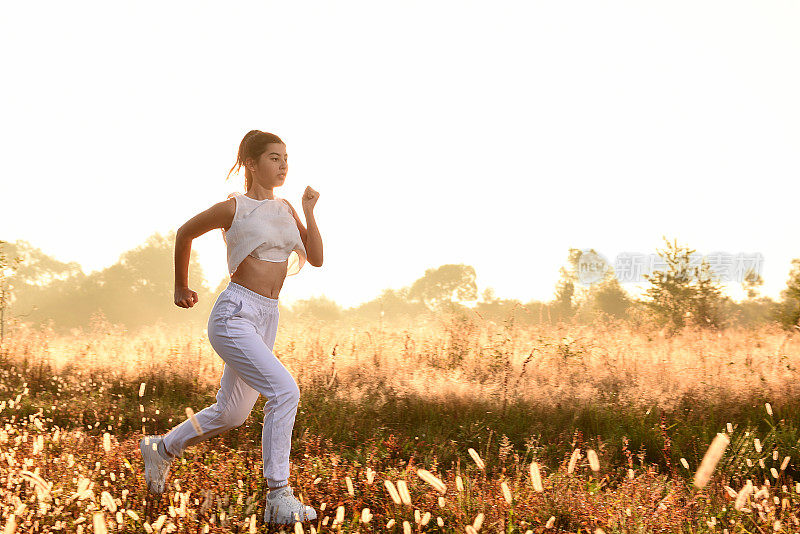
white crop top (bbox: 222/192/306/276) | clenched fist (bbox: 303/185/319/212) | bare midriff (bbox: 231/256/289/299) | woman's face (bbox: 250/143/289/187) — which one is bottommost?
bare midriff (bbox: 231/256/289/299)

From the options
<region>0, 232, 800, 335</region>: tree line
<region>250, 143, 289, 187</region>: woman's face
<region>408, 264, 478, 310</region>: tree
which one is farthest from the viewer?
<region>408, 264, 478, 310</region>: tree

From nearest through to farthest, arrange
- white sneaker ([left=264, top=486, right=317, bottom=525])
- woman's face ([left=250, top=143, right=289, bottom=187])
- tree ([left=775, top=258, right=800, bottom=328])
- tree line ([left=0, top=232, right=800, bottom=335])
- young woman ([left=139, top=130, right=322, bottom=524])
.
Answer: white sneaker ([left=264, top=486, right=317, bottom=525]), young woman ([left=139, top=130, right=322, bottom=524]), woman's face ([left=250, top=143, right=289, bottom=187]), tree ([left=775, top=258, right=800, bottom=328]), tree line ([left=0, top=232, right=800, bottom=335])

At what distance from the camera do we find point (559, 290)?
32.0 metres

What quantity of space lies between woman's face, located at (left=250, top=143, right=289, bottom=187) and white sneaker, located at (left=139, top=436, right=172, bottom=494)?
1.78 m

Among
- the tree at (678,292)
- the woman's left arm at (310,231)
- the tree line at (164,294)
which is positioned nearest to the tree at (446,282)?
the tree line at (164,294)

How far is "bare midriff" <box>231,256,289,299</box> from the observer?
384 cm

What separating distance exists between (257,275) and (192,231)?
1.55 feet

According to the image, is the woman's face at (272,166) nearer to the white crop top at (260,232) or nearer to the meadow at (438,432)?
the white crop top at (260,232)

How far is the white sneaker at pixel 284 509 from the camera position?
11.6 ft

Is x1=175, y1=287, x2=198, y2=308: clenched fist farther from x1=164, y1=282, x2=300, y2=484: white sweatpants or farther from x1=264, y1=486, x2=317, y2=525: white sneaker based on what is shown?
x1=264, y1=486, x2=317, y2=525: white sneaker

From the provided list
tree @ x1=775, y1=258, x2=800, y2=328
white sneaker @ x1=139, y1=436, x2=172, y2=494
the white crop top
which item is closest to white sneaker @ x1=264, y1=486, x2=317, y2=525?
white sneaker @ x1=139, y1=436, x2=172, y2=494

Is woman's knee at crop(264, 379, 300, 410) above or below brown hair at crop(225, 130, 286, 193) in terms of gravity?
below

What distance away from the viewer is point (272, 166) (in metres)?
4.00

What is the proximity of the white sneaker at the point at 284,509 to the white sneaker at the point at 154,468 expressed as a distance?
850mm
